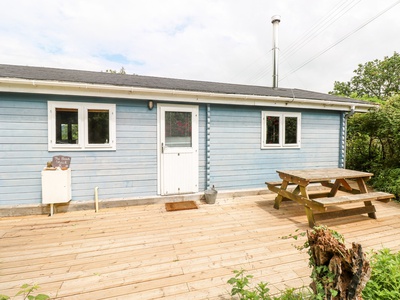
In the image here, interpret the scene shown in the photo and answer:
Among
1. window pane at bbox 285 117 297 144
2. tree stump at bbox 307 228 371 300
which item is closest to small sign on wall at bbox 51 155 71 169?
tree stump at bbox 307 228 371 300

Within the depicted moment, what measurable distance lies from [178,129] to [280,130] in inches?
109

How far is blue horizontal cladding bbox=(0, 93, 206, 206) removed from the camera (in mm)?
3777

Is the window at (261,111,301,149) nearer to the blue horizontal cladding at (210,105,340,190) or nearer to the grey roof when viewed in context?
the blue horizontal cladding at (210,105,340,190)

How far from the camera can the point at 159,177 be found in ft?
15.2

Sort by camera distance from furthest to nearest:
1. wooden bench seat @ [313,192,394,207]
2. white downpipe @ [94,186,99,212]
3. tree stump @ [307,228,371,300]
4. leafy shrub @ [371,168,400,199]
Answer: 1. leafy shrub @ [371,168,400,199]
2. white downpipe @ [94,186,99,212]
3. wooden bench seat @ [313,192,394,207]
4. tree stump @ [307,228,371,300]

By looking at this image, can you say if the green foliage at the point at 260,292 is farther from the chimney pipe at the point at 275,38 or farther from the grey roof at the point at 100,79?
the chimney pipe at the point at 275,38

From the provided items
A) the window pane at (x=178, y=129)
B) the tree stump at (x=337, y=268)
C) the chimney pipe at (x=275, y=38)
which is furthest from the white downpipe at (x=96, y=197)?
the chimney pipe at (x=275, y=38)

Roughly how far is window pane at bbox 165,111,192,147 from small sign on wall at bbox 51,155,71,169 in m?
1.96

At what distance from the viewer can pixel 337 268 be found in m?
1.31

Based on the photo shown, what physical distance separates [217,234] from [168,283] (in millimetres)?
1243

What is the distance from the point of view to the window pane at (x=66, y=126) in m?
4.00

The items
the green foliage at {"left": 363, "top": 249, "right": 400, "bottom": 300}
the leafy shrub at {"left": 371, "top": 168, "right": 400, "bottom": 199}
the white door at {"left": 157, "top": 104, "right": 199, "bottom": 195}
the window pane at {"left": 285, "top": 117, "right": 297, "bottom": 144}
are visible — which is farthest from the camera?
the window pane at {"left": 285, "top": 117, "right": 297, "bottom": 144}

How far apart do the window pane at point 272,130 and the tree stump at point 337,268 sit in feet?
13.8

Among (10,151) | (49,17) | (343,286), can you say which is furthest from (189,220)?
(49,17)
